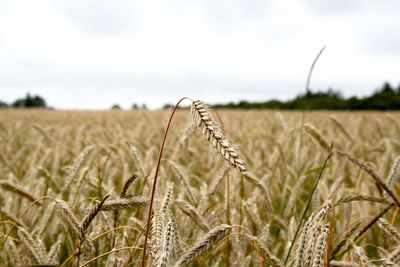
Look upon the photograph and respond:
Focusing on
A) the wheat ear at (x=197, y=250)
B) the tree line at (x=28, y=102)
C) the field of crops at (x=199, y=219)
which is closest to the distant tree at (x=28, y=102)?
the tree line at (x=28, y=102)

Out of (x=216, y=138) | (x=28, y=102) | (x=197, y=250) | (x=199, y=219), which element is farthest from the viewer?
(x=28, y=102)

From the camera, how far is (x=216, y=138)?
→ 2.79 feet

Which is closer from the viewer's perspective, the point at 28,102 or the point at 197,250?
the point at 197,250

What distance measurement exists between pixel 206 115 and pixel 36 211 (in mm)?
1467

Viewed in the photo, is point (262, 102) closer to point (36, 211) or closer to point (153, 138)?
point (153, 138)

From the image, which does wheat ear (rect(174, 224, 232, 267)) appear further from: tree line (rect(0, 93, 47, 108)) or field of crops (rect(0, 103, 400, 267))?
tree line (rect(0, 93, 47, 108))

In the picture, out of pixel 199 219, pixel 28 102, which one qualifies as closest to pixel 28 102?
pixel 28 102

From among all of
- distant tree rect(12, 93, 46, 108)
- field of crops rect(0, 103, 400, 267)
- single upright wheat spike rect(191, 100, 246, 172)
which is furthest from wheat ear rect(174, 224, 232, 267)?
distant tree rect(12, 93, 46, 108)

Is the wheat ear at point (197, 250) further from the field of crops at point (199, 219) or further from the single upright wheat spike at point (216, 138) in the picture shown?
the single upright wheat spike at point (216, 138)

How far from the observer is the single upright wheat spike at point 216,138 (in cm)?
82

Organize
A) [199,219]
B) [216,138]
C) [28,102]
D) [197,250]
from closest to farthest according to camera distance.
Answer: [216,138]
[197,250]
[199,219]
[28,102]

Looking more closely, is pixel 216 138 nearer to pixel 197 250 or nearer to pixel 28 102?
pixel 197 250

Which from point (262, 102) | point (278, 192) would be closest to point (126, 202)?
point (278, 192)

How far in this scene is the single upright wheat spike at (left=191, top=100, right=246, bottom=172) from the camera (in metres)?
0.82
